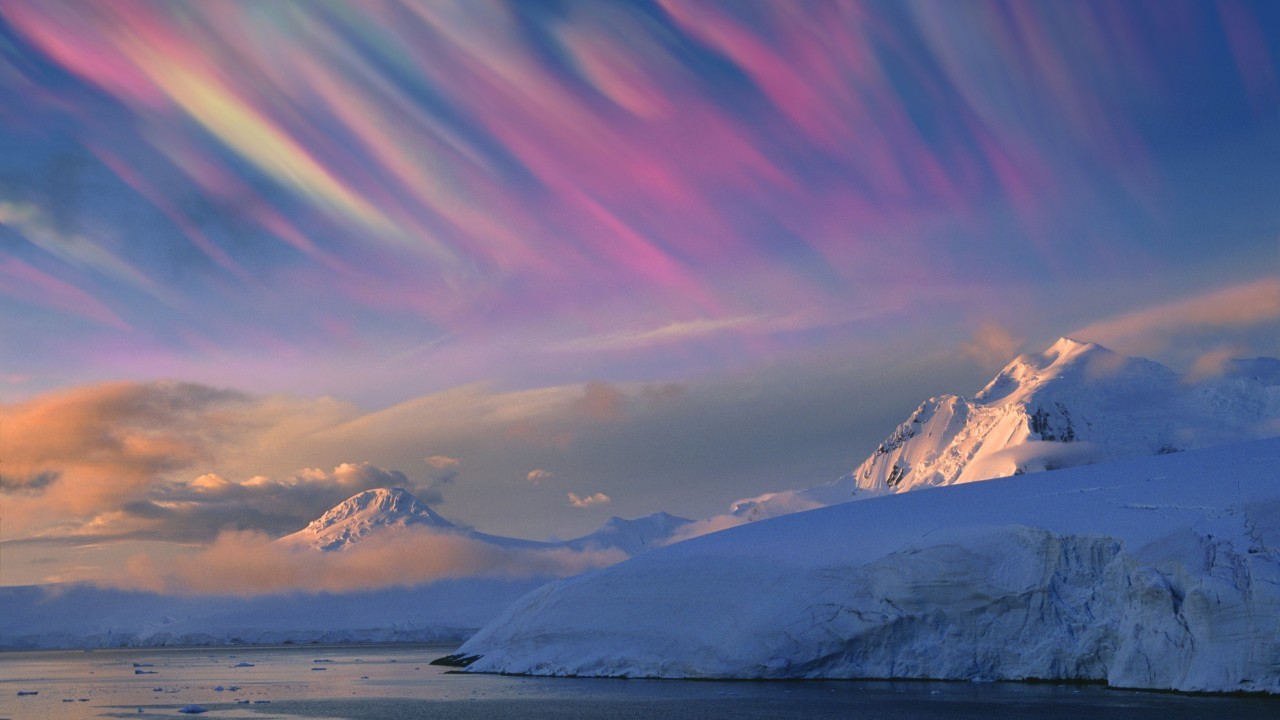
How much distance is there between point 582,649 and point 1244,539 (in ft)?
80.7

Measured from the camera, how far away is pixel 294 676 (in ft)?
216

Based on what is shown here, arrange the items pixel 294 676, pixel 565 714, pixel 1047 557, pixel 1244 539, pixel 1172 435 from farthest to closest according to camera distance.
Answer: pixel 1172 435
pixel 294 676
pixel 1047 557
pixel 1244 539
pixel 565 714

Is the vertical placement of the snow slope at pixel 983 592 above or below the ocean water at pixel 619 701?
above

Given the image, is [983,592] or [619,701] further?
[983,592]

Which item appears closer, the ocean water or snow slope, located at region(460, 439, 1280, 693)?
the ocean water

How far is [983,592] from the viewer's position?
41438 millimetres

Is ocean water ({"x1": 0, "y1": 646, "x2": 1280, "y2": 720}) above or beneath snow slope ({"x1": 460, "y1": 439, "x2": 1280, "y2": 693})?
beneath

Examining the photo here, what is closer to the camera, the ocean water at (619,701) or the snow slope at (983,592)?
the ocean water at (619,701)

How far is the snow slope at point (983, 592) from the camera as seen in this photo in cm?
3634

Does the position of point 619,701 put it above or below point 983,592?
below

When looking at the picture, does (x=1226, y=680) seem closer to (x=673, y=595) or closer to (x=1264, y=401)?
(x=673, y=595)

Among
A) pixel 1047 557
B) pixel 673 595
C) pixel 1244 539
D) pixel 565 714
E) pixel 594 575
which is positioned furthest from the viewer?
pixel 594 575

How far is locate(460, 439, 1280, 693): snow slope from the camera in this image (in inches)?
1431

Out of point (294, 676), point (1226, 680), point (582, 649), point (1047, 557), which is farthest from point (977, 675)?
point (294, 676)
